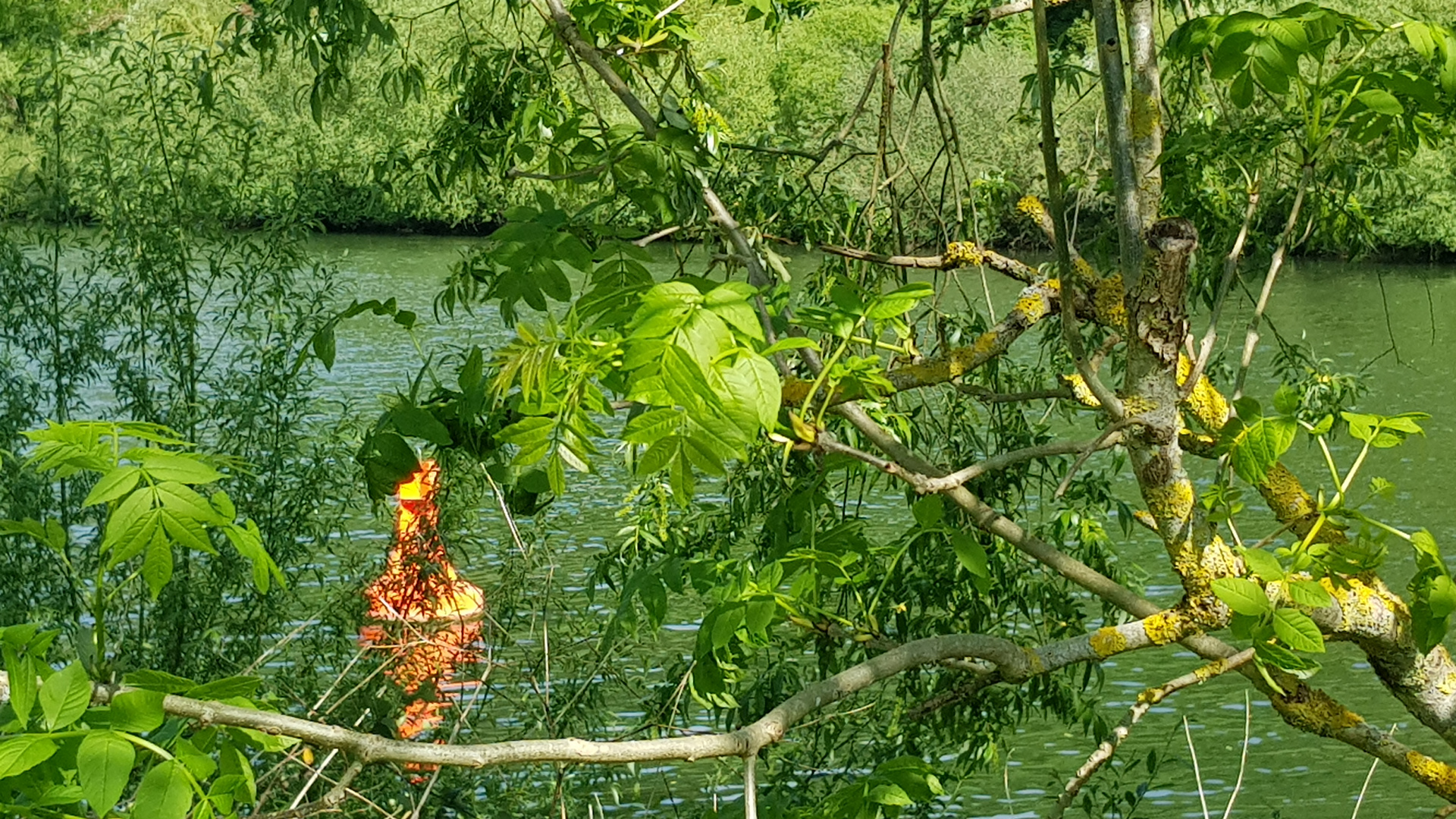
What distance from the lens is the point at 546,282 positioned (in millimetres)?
2021

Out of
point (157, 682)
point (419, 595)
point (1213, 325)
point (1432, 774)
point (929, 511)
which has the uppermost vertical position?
point (1213, 325)

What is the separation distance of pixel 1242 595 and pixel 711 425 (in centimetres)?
96

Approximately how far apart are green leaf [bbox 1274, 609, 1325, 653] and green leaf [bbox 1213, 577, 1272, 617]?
0.02 meters

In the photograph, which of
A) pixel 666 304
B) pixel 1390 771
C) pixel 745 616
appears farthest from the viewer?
pixel 1390 771

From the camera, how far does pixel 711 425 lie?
135 cm

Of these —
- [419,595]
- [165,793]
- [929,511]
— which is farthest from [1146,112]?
[419,595]

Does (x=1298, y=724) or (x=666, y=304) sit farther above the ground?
(x=666, y=304)

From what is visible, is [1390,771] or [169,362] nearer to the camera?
[169,362]

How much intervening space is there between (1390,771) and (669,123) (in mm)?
6400

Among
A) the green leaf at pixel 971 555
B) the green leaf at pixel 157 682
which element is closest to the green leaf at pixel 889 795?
the green leaf at pixel 971 555

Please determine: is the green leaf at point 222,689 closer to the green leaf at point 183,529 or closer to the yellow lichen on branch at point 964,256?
the green leaf at point 183,529

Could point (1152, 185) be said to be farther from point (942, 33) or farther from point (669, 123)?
point (942, 33)

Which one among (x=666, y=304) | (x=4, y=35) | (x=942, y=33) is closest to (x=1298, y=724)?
(x=666, y=304)

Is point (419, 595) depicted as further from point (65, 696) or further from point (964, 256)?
point (65, 696)
